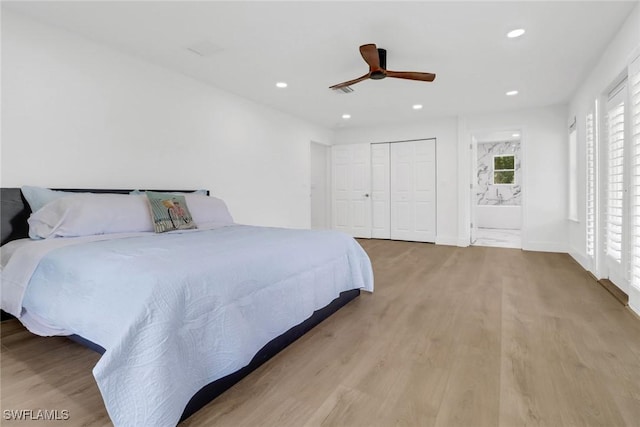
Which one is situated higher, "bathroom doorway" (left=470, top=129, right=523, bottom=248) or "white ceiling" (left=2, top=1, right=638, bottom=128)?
"white ceiling" (left=2, top=1, right=638, bottom=128)

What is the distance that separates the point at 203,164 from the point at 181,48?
1395mm

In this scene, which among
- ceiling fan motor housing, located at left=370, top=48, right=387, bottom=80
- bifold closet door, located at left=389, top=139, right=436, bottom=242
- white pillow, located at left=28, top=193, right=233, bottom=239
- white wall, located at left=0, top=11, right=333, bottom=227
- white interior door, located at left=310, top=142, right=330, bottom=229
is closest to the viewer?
white pillow, located at left=28, top=193, right=233, bottom=239

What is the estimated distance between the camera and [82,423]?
4.43ft

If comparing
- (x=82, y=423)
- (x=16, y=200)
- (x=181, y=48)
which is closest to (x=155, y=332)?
(x=82, y=423)

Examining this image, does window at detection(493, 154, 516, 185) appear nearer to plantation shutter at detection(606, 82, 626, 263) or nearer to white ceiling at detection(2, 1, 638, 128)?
white ceiling at detection(2, 1, 638, 128)

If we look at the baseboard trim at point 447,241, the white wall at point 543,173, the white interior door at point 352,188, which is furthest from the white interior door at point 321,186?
the white wall at point 543,173

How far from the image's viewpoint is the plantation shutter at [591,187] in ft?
11.8

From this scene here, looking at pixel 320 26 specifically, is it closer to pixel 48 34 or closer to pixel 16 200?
pixel 48 34

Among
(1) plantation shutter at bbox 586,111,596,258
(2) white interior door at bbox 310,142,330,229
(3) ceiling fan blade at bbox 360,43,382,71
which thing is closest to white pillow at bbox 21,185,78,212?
(3) ceiling fan blade at bbox 360,43,382,71

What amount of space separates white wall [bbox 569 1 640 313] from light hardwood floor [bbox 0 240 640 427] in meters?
0.93

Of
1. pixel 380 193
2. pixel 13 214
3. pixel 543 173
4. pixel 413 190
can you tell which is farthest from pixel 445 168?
pixel 13 214

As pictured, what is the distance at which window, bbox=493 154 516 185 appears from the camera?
8812 millimetres

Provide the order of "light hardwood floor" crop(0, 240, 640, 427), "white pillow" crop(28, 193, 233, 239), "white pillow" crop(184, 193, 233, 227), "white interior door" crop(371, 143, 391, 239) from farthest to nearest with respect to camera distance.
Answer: "white interior door" crop(371, 143, 391, 239), "white pillow" crop(184, 193, 233, 227), "white pillow" crop(28, 193, 233, 239), "light hardwood floor" crop(0, 240, 640, 427)

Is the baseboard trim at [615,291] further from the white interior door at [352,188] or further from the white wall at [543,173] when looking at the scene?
the white interior door at [352,188]
